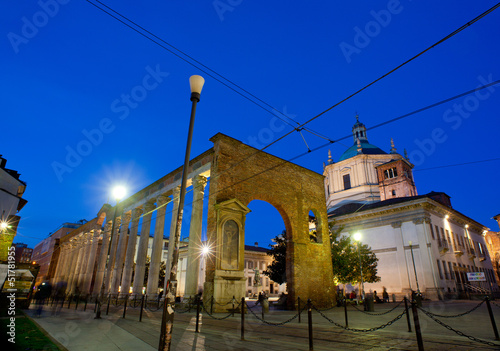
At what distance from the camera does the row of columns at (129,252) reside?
16953 mm

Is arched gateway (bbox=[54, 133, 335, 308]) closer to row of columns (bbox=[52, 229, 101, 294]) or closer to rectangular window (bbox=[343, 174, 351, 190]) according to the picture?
row of columns (bbox=[52, 229, 101, 294])

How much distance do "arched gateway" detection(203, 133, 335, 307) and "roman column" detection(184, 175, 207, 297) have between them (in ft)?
4.83

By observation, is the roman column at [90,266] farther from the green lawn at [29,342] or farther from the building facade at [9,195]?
the green lawn at [29,342]

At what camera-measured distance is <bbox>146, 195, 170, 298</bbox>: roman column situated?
65.7 ft

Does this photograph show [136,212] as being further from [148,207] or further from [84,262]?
[84,262]

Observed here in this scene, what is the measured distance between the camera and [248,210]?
16.7 metres

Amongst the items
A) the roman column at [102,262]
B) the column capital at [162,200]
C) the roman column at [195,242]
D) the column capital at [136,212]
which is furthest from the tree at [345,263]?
the roman column at [102,262]

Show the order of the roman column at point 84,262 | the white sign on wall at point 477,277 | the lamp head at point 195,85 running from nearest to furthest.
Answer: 1. the lamp head at point 195,85
2. the white sign on wall at point 477,277
3. the roman column at point 84,262

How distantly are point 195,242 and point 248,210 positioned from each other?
3.68 metres

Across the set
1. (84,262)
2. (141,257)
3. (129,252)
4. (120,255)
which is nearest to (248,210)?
(141,257)

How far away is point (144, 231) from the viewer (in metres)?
22.8

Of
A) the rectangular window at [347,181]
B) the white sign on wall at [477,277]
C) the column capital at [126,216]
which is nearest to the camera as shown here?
the column capital at [126,216]

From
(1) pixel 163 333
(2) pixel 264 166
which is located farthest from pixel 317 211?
(1) pixel 163 333

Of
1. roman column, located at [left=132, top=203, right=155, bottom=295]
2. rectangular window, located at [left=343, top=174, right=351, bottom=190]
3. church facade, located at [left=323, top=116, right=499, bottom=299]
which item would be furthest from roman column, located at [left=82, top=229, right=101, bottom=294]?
rectangular window, located at [left=343, top=174, right=351, bottom=190]
